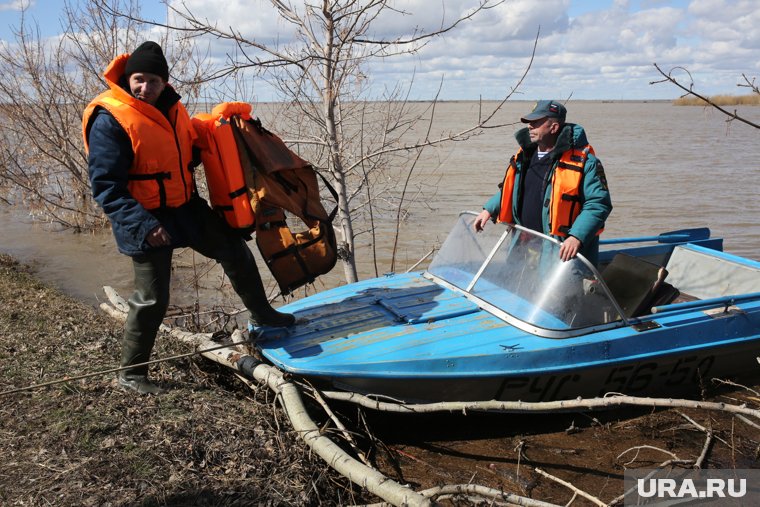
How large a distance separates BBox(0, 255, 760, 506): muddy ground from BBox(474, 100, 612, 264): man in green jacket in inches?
55.1

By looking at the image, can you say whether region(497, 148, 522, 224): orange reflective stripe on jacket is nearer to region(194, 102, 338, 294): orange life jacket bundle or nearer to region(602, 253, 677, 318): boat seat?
region(602, 253, 677, 318): boat seat

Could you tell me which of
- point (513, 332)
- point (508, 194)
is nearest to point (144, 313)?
point (513, 332)

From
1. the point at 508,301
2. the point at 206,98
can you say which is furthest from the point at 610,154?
the point at 508,301

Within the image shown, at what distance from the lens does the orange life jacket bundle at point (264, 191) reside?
14.9 ft

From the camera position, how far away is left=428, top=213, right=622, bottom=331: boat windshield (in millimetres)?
4996

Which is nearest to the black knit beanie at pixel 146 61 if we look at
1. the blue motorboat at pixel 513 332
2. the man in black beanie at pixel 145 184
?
the man in black beanie at pixel 145 184

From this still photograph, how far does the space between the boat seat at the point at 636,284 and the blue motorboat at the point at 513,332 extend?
11 mm

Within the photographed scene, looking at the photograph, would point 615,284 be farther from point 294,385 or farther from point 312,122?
point 312,122

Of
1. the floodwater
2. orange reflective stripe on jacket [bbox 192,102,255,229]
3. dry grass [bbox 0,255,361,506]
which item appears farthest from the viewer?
the floodwater

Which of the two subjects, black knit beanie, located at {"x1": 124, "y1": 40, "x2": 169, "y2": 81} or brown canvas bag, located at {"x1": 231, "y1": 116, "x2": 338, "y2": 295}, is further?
brown canvas bag, located at {"x1": 231, "y1": 116, "x2": 338, "y2": 295}

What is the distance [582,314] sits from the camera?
196 inches

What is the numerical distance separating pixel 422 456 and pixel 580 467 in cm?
108

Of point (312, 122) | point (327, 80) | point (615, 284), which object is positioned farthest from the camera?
point (312, 122)

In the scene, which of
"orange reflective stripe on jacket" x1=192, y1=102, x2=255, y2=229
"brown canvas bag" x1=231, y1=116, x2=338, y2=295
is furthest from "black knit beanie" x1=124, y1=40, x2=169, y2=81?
"brown canvas bag" x1=231, y1=116, x2=338, y2=295
